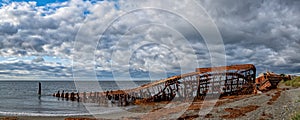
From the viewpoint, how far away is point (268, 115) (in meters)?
20.6

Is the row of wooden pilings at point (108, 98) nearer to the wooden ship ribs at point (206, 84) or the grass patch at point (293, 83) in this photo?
the wooden ship ribs at point (206, 84)

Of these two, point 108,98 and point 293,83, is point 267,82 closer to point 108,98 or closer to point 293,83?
point 293,83

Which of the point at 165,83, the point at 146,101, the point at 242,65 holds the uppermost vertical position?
the point at 242,65

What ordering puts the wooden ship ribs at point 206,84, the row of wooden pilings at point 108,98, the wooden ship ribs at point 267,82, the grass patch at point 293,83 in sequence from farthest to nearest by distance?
the row of wooden pilings at point 108,98, the grass patch at point 293,83, the wooden ship ribs at point 267,82, the wooden ship ribs at point 206,84

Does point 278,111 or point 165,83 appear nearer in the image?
point 278,111

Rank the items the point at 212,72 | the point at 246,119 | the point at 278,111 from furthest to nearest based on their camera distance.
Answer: the point at 212,72
the point at 278,111
the point at 246,119

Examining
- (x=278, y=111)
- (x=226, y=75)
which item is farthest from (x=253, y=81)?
(x=278, y=111)

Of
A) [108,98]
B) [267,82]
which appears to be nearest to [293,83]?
[267,82]

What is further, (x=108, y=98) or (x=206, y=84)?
(x=108, y=98)

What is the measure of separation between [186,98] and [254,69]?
11869 millimetres

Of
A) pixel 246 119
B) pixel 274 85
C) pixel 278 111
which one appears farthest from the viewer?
pixel 274 85

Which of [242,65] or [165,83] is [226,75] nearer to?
[242,65]

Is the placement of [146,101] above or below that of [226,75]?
below

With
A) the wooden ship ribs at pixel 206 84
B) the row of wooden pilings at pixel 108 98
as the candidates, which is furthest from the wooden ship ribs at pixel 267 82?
the row of wooden pilings at pixel 108 98
